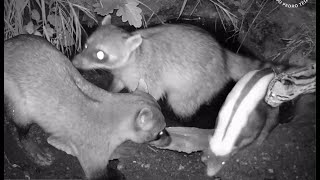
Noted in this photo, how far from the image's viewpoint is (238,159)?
2.12 meters

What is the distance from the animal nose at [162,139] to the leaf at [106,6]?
0.71 m

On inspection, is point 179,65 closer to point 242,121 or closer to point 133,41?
point 133,41

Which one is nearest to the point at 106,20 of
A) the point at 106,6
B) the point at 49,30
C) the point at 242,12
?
the point at 106,6

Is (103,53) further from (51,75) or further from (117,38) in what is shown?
(51,75)

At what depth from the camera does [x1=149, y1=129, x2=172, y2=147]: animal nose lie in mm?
2176

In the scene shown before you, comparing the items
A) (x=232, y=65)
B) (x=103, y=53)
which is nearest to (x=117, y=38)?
(x=103, y=53)

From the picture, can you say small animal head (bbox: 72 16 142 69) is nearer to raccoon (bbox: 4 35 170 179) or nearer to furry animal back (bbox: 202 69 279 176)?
raccoon (bbox: 4 35 170 179)

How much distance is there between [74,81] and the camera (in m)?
2.08

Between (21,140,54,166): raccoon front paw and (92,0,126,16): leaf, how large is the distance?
0.80 meters

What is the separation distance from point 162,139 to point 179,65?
1.67ft

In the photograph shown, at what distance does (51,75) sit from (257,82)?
1.04m
